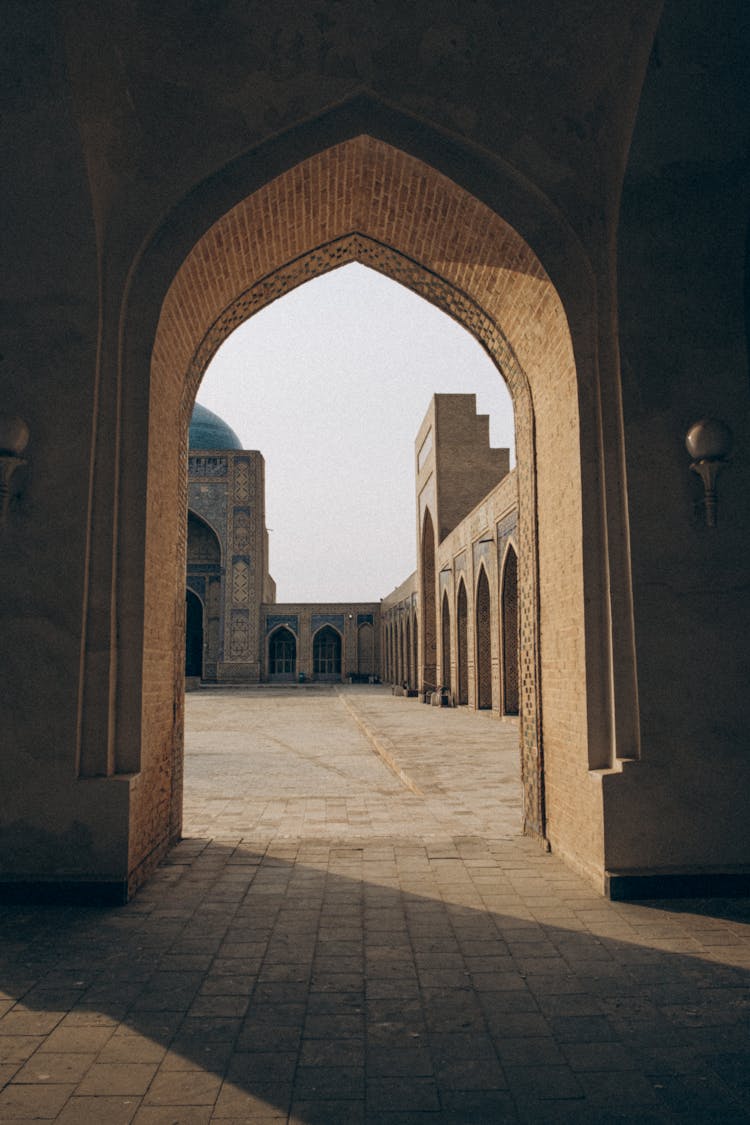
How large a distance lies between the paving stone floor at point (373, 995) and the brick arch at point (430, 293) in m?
0.97

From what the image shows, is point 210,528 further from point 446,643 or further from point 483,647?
point 483,647

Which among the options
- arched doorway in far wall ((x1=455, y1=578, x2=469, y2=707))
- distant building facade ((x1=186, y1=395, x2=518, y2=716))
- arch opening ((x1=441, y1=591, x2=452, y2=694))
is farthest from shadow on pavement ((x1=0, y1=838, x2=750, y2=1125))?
arch opening ((x1=441, y1=591, x2=452, y2=694))

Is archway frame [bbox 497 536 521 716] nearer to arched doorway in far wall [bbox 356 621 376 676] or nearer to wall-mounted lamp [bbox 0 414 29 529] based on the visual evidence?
wall-mounted lamp [bbox 0 414 29 529]

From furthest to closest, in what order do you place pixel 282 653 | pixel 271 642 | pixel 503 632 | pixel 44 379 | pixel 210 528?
pixel 282 653 → pixel 271 642 → pixel 210 528 → pixel 503 632 → pixel 44 379

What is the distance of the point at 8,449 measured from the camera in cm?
431

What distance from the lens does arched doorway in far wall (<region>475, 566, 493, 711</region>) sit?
19844mm

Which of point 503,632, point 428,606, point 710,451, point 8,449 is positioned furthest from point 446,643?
point 8,449

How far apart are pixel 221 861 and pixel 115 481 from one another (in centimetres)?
241

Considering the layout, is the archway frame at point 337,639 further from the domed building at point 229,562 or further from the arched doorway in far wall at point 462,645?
the arched doorway in far wall at point 462,645

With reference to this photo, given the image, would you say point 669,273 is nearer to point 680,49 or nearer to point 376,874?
point 680,49

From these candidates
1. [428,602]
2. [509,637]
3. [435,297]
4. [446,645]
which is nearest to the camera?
[435,297]

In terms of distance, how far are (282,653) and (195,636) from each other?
480cm

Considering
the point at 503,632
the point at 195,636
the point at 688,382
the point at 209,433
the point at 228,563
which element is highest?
the point at 209,433

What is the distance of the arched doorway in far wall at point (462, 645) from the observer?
74.1 ft
